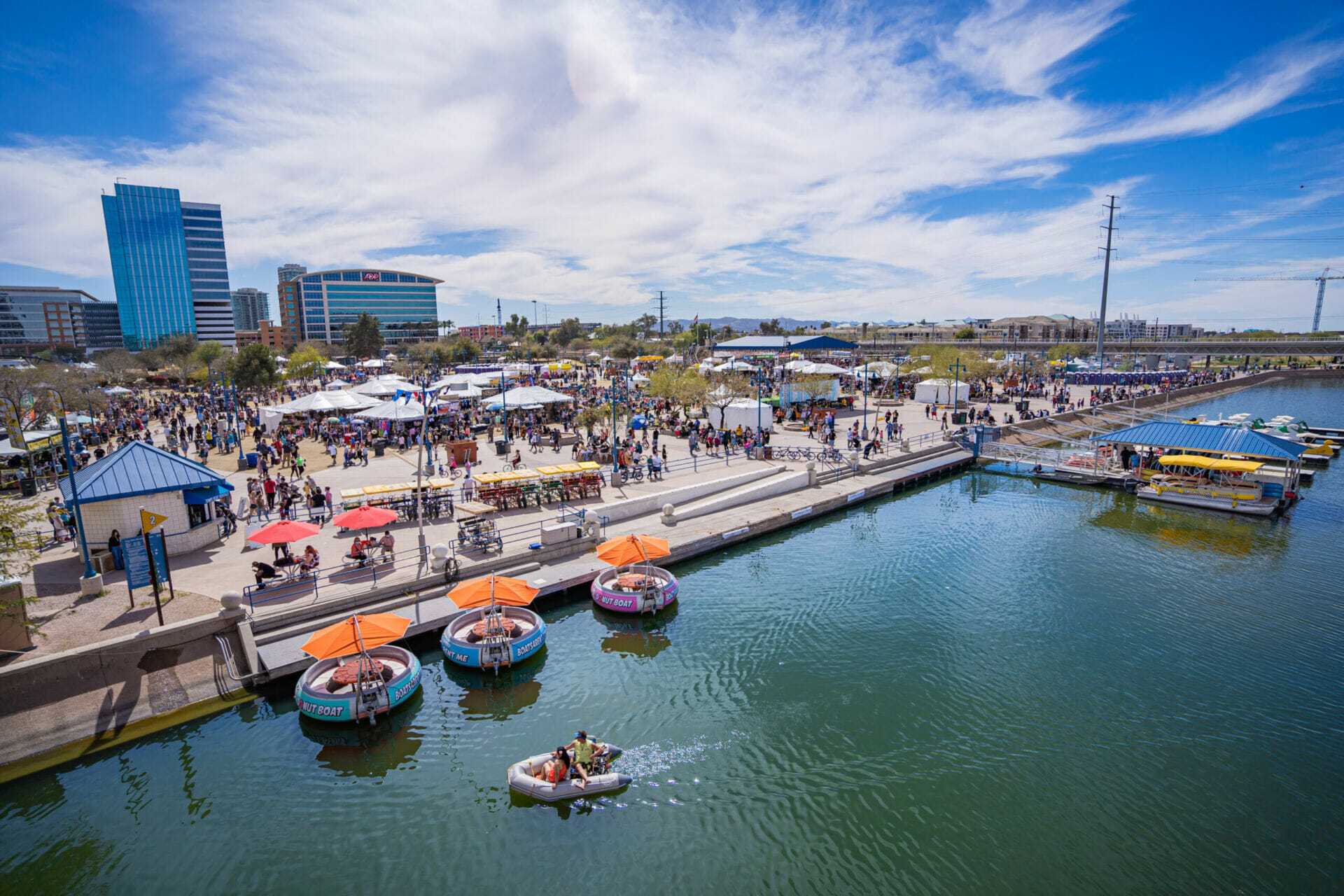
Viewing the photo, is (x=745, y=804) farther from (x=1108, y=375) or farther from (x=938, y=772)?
(x=1108, y=375)

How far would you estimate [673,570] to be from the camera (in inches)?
888

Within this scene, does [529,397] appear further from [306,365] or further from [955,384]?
[306,365]

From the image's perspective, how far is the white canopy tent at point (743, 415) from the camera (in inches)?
1548

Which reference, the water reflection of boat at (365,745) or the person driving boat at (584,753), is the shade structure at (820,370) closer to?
the person driving boat at (584,753)

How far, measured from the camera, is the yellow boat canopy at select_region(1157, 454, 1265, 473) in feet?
96.1

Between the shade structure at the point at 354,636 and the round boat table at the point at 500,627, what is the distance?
7.73ft

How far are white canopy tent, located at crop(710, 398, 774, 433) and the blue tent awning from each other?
27183 mm

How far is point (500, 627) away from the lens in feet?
52.8

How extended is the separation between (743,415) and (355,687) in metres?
29.5

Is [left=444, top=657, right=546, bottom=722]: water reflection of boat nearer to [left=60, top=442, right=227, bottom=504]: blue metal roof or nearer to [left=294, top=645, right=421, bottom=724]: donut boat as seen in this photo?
[left=294, top=645, right=421, bottom=724]: donut boat

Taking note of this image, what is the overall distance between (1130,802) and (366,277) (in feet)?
616

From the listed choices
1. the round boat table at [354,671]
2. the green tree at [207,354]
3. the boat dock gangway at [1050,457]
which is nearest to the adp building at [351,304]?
the green tree at [207,354]

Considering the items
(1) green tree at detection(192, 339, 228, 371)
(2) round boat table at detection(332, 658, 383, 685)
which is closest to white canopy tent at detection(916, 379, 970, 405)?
(2) round boat table at detection(332, 658, 383, 685)

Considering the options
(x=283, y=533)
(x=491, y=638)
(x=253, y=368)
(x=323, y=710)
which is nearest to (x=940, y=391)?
(x=491, y=638)
